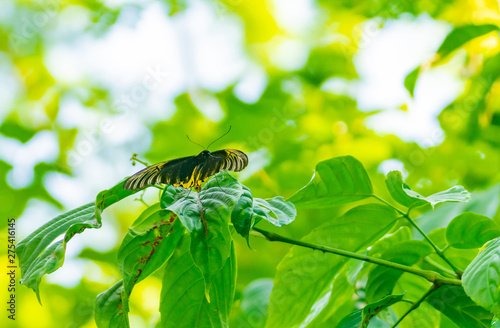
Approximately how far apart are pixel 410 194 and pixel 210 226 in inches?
15.1

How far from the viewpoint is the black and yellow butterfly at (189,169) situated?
0.77 metres

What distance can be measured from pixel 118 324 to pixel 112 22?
7.16ft

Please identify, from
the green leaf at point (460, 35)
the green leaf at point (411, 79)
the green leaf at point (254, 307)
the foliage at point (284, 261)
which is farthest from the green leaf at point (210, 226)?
the green leaf at point (460, 35)

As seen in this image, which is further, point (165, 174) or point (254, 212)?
point (165, 174)

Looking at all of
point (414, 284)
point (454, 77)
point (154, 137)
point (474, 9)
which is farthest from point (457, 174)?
point (154, 137)

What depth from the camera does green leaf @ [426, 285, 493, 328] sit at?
818mm

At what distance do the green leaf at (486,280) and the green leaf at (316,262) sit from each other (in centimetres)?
29

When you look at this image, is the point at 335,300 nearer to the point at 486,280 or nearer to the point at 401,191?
the point at 401,191

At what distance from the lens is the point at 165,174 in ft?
2.59

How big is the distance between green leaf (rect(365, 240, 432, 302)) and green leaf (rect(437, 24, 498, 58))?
933 mm

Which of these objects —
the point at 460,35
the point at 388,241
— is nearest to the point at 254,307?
the point at 388,241

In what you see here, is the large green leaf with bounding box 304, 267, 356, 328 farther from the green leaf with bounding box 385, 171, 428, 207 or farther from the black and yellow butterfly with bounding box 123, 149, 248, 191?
the black and yellow butterfly with bounding box 123, 149, 248, 191

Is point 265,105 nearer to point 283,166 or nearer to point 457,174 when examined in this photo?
point 283,166

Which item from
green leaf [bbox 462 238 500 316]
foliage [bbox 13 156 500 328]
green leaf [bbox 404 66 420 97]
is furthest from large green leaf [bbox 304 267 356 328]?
green leaf [bbox 404 66 420 97]
